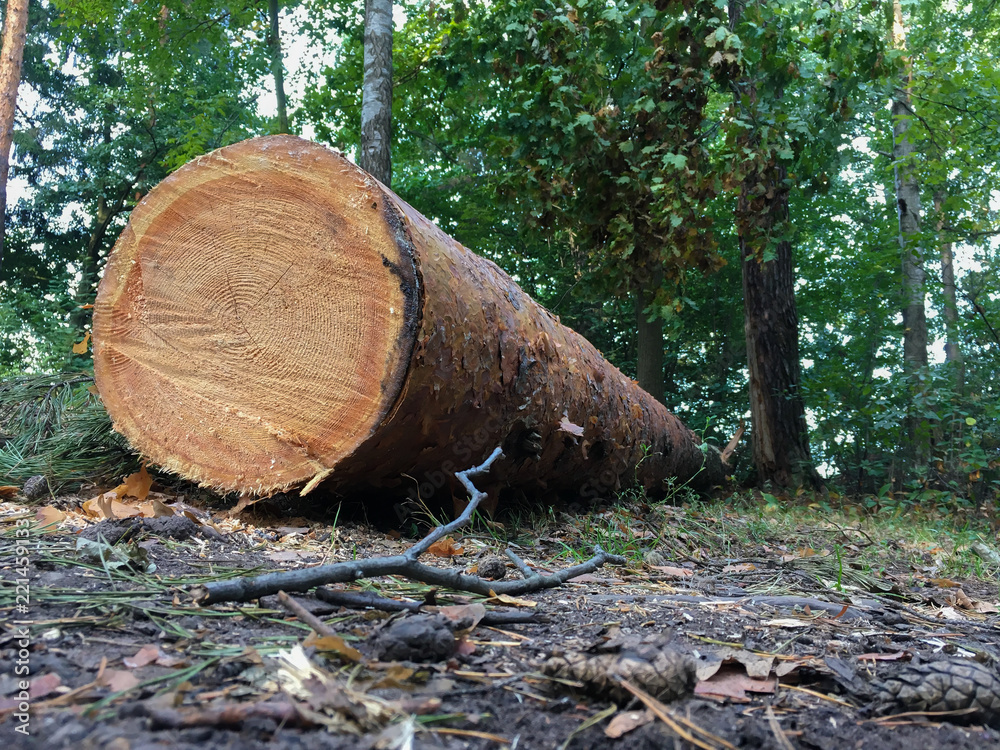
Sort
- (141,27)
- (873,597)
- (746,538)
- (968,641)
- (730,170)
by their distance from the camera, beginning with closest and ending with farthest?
(968,641) → (873,597) → (746,538) → (730,170) → (141,27)

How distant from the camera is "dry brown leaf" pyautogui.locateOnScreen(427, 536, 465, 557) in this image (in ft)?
7.32

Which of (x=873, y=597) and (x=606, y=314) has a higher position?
(x=606, y=314)

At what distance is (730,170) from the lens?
3.99 meters

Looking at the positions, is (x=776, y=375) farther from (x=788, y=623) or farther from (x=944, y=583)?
(x=788, y=623)

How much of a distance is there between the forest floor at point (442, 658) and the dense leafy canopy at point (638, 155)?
9.12 feet

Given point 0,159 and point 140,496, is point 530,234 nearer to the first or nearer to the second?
point 140,496

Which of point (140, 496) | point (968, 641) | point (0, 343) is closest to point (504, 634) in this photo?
point (968, 641)

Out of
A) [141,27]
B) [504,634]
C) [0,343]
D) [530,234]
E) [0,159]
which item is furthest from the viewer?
[0,343]

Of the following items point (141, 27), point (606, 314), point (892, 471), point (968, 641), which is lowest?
point (892, 471)

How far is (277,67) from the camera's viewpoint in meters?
9.65

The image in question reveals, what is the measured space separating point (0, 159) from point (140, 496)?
7.18m

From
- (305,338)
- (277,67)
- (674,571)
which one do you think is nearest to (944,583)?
(674,571)

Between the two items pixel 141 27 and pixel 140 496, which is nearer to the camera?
pixel 140 496

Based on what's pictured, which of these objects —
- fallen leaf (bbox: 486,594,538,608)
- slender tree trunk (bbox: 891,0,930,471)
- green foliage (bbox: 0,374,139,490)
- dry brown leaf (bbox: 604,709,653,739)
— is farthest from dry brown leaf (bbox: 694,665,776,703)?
slender tree trunk (bbox: 891,0,930,471)
